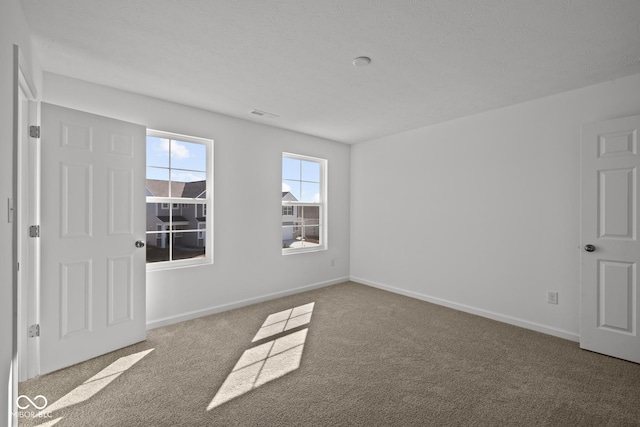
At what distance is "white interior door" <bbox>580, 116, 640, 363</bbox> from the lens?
256 centimetres

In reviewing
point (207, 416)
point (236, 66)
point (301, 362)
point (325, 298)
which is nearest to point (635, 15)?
point (236, 66)

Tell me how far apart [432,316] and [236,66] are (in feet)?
11.2

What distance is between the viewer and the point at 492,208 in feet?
11.7

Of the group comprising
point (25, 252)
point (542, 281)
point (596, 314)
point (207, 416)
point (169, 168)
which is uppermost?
point (169, 168)

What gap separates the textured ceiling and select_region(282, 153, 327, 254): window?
1.42m

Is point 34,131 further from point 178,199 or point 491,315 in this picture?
point 491,315

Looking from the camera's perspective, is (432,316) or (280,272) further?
(280,272)

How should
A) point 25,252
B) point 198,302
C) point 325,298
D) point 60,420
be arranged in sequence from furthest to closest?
point 325,298
point 198,302
point 25,252
point 60,420

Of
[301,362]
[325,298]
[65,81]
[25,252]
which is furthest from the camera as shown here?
[325,298]

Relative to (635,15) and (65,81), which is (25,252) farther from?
(635,15)

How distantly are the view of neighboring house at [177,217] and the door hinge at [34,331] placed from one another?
1.14 meters

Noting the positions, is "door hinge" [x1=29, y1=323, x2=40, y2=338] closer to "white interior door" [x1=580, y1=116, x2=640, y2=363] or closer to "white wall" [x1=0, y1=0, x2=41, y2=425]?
"white wall" [x1=0, y1=0, x2=41, y2=425]

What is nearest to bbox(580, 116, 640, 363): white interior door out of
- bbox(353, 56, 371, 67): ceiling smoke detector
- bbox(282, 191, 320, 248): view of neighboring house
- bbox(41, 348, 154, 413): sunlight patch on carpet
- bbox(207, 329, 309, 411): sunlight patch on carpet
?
bbox(353, 56, 371, 67): ceiling smoke detector

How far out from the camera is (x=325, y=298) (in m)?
4.28
